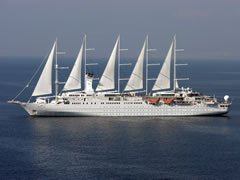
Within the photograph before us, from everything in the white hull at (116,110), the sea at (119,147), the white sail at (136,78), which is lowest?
the sea at (119,147)

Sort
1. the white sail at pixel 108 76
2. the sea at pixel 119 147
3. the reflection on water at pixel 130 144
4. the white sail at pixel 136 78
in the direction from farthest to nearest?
the white sail at pixel 136 78, the white sail at pixel 108 76, the reflection on water at pixel 130 144, the sea at pixel 119 147

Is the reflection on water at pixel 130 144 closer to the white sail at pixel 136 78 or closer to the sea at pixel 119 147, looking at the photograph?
the sea at pixel 119 147

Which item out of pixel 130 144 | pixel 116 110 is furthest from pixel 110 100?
pixel 130 144

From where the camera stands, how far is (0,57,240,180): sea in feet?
143

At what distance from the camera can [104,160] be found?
46.6 m

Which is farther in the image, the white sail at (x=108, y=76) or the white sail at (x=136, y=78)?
the white sail at (x=136, y=78)

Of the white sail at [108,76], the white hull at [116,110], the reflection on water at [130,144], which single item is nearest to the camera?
the reflection on water at [130,144]

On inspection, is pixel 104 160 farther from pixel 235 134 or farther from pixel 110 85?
pixel 110 85

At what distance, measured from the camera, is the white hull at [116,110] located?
66.8 metres

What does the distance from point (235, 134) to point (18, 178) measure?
25.3 metres

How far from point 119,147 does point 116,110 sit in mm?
16413

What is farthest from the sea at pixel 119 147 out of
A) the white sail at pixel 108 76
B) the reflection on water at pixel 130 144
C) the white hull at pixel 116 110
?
the white sail at pixel 108 76

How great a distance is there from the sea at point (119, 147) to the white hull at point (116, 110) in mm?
1109

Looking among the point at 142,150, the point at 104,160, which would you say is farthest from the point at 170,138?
the point at 104,160
